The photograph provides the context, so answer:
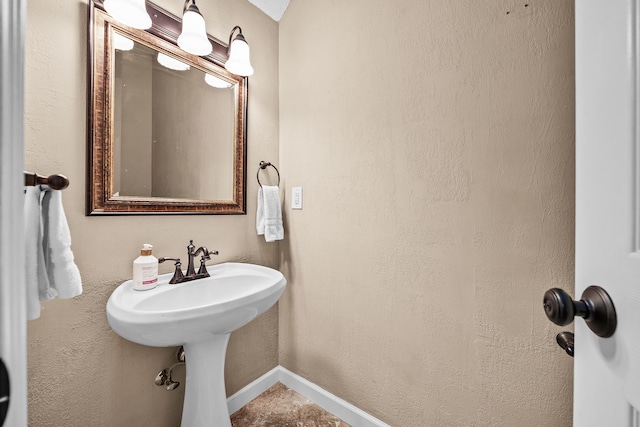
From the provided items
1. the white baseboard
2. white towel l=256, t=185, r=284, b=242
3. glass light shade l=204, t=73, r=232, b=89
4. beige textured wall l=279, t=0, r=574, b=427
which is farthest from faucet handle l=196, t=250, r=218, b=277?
glass light shade l=204, t=73, r=232, b=89

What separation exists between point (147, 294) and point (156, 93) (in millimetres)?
806

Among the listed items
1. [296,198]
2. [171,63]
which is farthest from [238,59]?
[296,198]

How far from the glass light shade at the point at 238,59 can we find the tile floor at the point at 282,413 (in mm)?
1703

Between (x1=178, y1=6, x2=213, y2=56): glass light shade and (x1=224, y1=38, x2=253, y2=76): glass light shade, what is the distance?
17cm

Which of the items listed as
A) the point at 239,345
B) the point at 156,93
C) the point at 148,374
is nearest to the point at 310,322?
the point at 239,345

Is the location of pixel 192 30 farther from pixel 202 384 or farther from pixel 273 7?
pixel 202 384

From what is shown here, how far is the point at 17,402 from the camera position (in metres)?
0.26

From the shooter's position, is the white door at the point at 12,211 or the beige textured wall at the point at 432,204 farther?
the beige textured wall at the point at 432,204

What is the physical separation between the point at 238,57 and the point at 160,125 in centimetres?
49

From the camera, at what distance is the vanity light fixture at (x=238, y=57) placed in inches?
48.8

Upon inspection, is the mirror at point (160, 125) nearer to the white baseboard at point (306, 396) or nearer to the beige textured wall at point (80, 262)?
the beige textured wall at point (80, 262)

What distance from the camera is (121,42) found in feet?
3.22

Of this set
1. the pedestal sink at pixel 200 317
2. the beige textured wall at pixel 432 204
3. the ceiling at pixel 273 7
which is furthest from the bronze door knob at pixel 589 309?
the ceiling at pixel 273 7

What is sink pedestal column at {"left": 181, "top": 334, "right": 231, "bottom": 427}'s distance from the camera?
1016 mm
